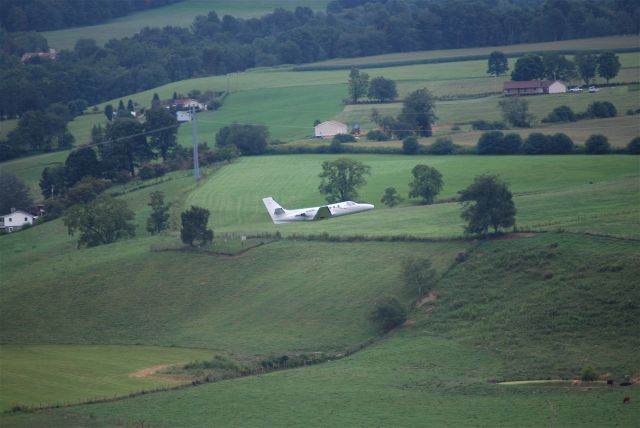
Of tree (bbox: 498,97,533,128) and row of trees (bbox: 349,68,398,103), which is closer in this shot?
tree (bbox: 498,97,533,128)

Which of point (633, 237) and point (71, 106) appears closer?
point (633, 237)

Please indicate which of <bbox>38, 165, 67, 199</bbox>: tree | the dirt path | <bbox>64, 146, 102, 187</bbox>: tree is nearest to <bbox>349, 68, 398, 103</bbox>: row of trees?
<bbox>64, 146, 102, 187</bbox>: tree

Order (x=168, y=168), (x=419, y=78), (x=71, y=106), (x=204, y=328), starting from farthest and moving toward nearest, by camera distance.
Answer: (x=71, y=106), (x=419, y=78), (x=168, y=168), (x=204, y=328)

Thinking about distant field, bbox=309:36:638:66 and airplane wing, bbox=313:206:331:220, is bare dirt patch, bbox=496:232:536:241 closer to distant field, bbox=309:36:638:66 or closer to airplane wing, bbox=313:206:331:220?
airplane wing, bbox=313:206:331:220

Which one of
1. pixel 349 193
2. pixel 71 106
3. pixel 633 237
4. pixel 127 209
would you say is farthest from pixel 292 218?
pixel 71 106

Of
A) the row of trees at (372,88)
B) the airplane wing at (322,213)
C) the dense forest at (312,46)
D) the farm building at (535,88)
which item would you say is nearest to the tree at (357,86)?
the row of trees at (372,88)

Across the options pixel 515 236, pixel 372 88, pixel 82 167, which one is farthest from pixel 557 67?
pixel 515 236

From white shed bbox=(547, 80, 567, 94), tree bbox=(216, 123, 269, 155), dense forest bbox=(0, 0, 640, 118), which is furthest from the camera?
dense forest bbox=(0, 0, 640, 118)

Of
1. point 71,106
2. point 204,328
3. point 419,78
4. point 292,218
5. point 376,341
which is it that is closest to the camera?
point 376,341

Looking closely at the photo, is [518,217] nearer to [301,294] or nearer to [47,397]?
[301,294]
